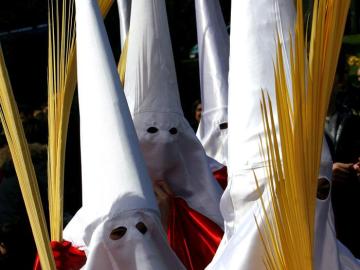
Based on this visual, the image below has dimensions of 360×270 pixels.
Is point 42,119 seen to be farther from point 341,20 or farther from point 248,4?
point 341,20

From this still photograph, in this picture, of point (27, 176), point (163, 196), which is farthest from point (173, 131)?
point (27, 176)

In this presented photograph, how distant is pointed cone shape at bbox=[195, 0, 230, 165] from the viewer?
4070 mm

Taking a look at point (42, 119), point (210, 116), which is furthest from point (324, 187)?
point (42, 119)

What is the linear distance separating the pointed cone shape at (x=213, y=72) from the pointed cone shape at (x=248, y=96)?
166 cm

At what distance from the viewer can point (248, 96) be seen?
2.32 meters

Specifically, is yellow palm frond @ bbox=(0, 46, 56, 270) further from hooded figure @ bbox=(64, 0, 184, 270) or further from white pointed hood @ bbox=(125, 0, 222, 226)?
white pointed hood @ bbox=(125, 0, 222, 226)

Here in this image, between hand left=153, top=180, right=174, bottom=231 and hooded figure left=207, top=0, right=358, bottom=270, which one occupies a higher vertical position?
hooded figure left=207, top=0, right=358, bottom=270

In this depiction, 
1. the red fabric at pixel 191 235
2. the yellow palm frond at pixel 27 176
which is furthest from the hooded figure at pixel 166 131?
the yellow palm frond at pixel 27 176

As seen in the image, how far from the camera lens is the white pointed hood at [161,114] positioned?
3361 mm

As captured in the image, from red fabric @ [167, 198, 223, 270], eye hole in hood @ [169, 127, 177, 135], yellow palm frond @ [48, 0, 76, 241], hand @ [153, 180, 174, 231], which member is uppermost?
yellow palm frond @ [48, 0, 76, 241]

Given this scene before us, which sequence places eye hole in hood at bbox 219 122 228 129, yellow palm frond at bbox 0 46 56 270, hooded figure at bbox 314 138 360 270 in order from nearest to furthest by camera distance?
hooded figure at bbox 314 138 360 270 → yellow palm frond at bbox 0 46 56 270 → eye hole in hood at bbox 219 122 228 129

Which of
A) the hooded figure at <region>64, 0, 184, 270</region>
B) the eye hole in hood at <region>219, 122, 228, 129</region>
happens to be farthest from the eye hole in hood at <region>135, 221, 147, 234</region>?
the eye hole in hood at <region>219, 122, 228, 129</region>

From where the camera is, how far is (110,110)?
2.59 meters

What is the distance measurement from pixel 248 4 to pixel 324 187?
52 cm
